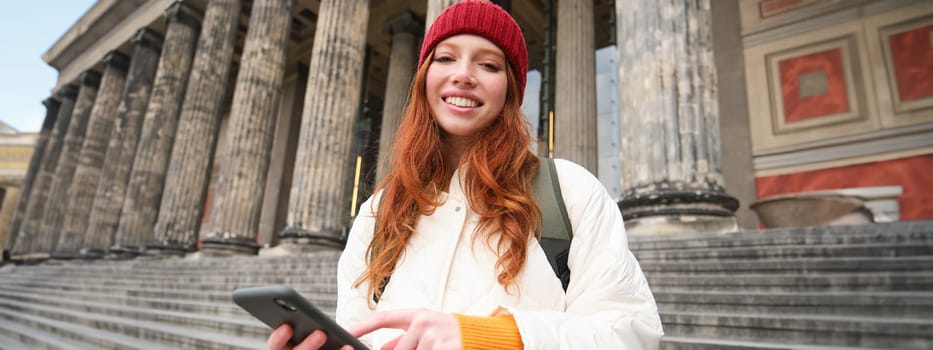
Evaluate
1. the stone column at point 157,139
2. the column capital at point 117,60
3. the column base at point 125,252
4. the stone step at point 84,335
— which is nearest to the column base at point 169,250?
the column base at point 125,252

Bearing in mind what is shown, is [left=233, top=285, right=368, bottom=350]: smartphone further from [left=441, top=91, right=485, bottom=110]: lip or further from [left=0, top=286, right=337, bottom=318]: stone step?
[left=0, top=286, right=337, bottom=318]: stone step

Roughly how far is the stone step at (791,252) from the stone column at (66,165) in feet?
72.7

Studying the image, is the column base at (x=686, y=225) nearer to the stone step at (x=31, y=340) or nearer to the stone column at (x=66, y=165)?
the stone step at (x=31, y=340)

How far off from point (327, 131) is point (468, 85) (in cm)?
902

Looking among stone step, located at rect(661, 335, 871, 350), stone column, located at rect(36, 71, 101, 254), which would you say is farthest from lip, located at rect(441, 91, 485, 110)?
stone column, located at rect(36, 71, 101, 254)

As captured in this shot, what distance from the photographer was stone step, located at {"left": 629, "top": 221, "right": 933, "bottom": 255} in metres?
3.54

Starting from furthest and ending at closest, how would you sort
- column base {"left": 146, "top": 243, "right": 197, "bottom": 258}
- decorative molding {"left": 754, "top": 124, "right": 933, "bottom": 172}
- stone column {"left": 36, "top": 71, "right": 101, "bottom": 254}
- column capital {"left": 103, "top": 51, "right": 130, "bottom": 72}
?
stone column {"left": 36, "top": 71, "right": 101, "bottom": 254} < column capital {"left": 103, "top": 51, "right": 130, "bottom": 72} < column base {"left": 146, "top": 243, "right": 197, "bottom": 258} < decorative molding {"left": 754, "top": 124, "right": 933, "bottom": 172}

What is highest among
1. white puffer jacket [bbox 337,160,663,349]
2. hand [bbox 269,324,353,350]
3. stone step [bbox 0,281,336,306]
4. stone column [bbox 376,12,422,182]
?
stone column [bbox 376,12,422,182]

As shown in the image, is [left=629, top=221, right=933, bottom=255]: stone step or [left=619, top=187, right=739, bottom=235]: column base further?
[left=619, top=187, right=739, bottom=235]: column base

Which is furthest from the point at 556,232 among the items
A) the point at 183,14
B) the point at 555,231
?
the point at 183,14

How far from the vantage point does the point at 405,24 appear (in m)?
14.5

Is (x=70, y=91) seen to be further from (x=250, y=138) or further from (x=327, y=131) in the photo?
(x=327, y=131)

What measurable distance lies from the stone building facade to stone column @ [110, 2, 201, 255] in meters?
0.04

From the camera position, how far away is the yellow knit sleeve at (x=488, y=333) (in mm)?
694
